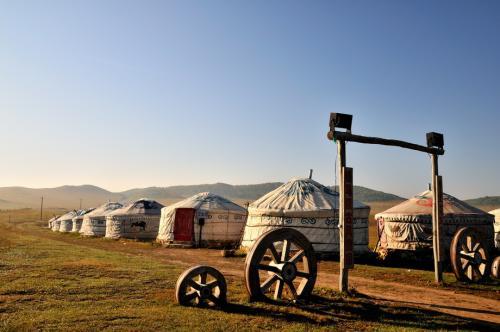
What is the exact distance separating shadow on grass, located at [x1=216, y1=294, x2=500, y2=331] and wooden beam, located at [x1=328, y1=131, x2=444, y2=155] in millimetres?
3607

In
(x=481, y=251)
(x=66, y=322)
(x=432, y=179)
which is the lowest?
(x=66, y=322)

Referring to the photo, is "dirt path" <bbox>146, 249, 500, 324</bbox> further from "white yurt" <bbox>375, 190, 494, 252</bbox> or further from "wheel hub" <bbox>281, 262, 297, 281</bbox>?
"white yurt" <bbox>375, 190, 494, 252</bbox>

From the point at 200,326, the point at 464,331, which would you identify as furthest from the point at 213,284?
the point at 464,331

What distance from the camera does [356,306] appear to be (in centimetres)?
806

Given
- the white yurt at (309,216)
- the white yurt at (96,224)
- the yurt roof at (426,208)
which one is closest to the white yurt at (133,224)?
the white yurt at (96,224)

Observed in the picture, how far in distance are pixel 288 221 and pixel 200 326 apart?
11.7 m

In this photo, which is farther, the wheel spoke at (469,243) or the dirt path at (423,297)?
the wheel spoke at (469,243)

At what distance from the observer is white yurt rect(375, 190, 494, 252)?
59.3 feet

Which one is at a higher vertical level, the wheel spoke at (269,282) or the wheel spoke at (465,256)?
the wheel spoke at (465,256)

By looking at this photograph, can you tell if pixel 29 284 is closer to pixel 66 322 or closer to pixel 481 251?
pixel 66 322

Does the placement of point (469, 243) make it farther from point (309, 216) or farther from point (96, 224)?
point (96, 224)

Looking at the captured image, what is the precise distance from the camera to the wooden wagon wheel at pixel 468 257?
1145 centimetres

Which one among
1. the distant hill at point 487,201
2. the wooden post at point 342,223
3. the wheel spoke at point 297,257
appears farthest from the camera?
the distant hill at point 487,201

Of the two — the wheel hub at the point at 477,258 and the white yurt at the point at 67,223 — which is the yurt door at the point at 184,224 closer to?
the wheel hub at the point at 477,258
